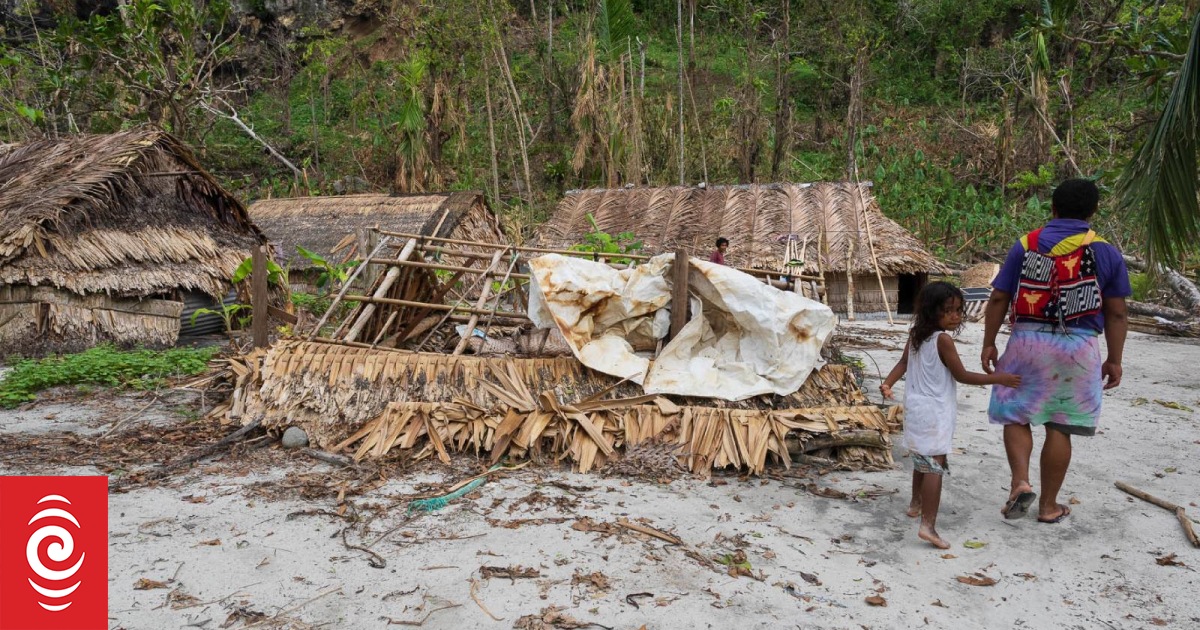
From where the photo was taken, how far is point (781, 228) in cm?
1217

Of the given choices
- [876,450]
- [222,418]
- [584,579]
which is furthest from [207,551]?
[876,450]

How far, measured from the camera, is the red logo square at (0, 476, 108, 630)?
2881 mm

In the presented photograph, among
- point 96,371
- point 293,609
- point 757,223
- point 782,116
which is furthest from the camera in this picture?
point 782,116

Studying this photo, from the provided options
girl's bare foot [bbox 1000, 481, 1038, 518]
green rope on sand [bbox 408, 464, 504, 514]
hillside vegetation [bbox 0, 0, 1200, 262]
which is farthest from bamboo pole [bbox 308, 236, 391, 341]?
hillside vegetation [bbox 0, 0, 1200, 262]

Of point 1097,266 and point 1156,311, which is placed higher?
point 1097,266

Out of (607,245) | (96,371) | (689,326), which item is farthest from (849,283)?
(96,371)

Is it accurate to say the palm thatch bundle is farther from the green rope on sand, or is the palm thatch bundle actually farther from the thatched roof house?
the thatched roof house

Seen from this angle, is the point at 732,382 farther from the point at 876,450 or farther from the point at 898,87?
the point at 898,87

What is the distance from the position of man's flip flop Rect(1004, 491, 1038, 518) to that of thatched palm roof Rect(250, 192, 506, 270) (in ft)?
36.4

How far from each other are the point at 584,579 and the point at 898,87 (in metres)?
23.6

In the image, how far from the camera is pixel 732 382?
490 centimetres

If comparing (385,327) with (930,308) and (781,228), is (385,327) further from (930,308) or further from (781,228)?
(781,228)

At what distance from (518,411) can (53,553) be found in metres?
2.43

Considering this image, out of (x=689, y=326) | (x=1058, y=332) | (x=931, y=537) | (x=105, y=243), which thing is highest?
(x=1058, y=332)
